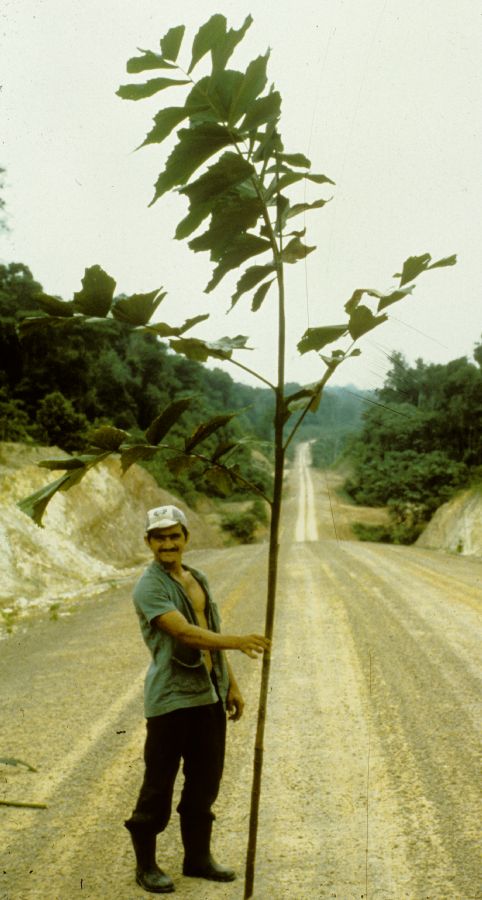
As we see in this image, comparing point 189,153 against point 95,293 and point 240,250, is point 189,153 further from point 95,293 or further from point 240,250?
point 95,293

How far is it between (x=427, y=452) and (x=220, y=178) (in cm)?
2915

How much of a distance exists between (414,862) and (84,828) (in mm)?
1984

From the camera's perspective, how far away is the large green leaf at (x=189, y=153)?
2.28 m

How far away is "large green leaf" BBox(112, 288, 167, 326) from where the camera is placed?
90.3 inches

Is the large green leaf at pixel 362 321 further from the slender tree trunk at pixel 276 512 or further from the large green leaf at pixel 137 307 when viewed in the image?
the large green leaf at pixel 137 307

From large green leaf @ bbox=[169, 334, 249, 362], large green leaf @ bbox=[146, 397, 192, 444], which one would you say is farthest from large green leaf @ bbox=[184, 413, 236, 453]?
large green leaf @ bbox=[169, 334, 249, 362]

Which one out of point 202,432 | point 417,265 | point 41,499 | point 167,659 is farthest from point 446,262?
point 167,659

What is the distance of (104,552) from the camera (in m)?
19.9

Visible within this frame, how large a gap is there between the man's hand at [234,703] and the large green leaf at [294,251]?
2.23 m

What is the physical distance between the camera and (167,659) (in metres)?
3.59

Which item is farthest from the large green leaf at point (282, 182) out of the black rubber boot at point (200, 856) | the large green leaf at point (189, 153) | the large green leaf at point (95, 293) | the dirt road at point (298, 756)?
the black rubber boot at point (200, 856)

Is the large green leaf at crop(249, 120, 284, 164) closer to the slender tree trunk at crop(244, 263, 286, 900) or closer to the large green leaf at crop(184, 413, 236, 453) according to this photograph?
the slender tree trunk at crop(244, 263, 286, 900)

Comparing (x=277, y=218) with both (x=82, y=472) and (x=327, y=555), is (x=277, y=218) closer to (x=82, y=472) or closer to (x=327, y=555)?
(x=82, y=472)

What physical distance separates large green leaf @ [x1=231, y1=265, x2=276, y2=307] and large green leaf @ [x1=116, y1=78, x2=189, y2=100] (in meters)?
0.63
